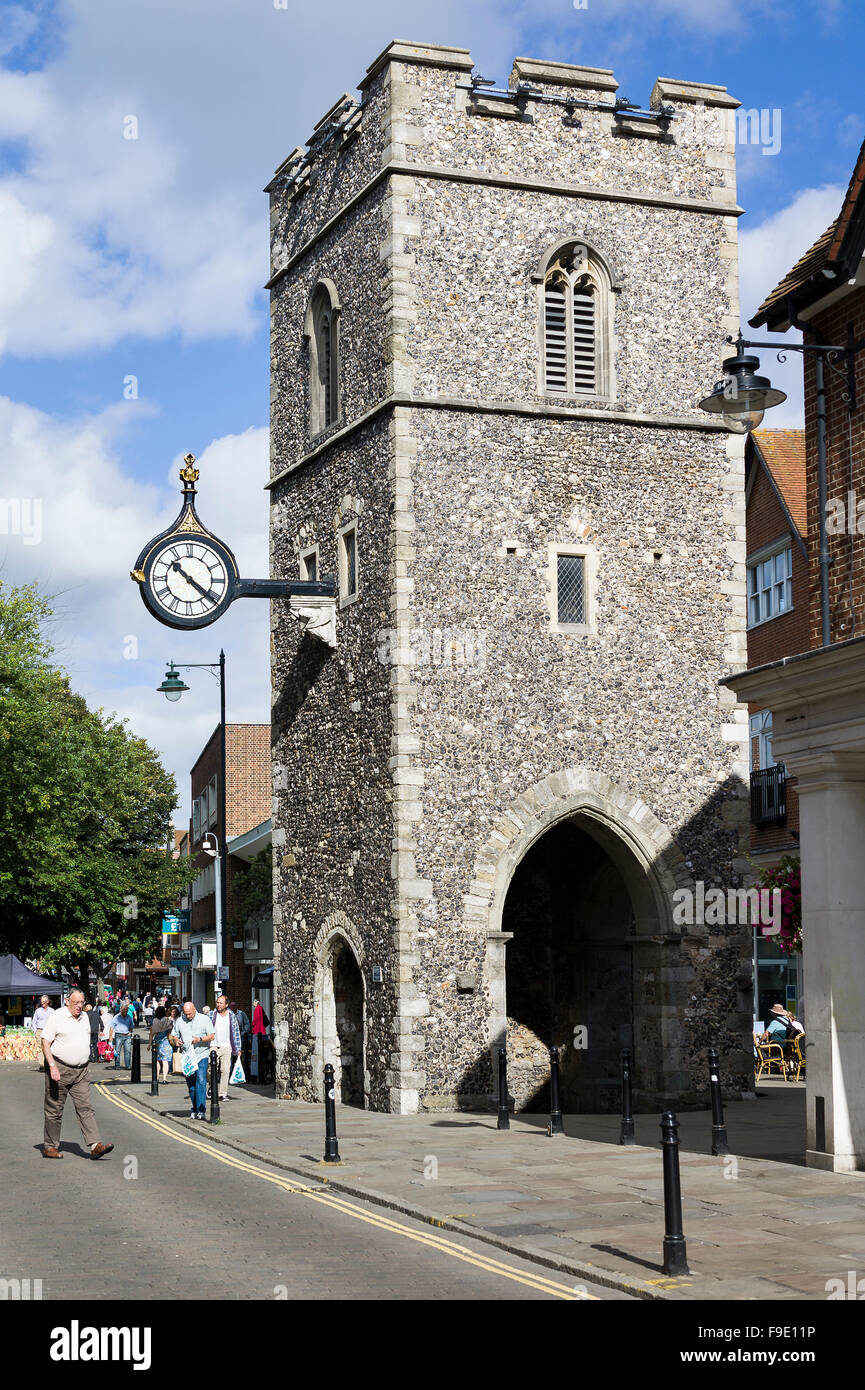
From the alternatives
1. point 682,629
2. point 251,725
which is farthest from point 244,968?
point 682,629

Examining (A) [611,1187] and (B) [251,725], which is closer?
(A) [611,1187]

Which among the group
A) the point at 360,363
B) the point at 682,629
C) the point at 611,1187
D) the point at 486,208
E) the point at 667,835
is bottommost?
the point at 611,1187

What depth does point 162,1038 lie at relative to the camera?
31.6 metres

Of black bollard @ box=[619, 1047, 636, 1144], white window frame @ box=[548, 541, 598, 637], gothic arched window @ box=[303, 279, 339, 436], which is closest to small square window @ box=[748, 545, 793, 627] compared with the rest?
white window frame @ box=[548, 541, 598, 637]

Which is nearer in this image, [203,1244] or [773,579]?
[203,1244]

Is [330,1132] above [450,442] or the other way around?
the other way around

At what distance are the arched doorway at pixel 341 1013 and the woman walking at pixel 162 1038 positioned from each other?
6.30m

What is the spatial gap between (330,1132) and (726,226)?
52.2ft

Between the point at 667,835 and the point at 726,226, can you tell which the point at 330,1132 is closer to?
the point at 667,835

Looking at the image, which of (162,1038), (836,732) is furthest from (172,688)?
(836,732)

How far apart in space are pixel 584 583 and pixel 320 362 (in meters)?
6.22

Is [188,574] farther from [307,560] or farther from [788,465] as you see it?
[788,465]

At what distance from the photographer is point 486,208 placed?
79.1ft
